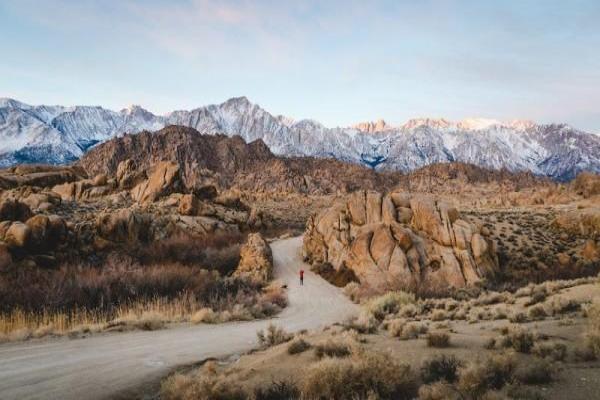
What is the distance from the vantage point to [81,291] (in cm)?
1861

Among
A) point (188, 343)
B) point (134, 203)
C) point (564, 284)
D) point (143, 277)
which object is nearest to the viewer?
point (188, 343)

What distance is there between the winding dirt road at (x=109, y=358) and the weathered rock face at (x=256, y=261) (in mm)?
12515

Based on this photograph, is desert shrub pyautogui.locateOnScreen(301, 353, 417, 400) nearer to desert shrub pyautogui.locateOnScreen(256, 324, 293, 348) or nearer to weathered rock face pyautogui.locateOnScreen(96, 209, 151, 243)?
desert shrub pyautogui.locateOnScreen(256, 324, 293, 348)

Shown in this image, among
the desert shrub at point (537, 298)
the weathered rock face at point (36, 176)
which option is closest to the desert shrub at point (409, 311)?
the desert shrub at point (537, 298)

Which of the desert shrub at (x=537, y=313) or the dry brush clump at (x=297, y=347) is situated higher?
the dry brush clump at (x=297, y=347)

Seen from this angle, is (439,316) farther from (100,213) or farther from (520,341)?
(100,213)

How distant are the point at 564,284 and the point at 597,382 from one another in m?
13.4

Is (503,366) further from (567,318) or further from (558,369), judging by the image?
(567,318)

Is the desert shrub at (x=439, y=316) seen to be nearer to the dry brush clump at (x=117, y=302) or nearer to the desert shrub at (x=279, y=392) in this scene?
the dry brush clump at (x=117, y=302)

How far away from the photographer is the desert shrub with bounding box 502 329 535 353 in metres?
7.89

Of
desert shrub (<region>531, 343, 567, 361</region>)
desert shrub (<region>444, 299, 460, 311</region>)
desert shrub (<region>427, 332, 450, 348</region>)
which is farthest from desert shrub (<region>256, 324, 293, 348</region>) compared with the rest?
desert shrub (<region>444, 299, 460, 311</region>)

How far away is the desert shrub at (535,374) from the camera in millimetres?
6199

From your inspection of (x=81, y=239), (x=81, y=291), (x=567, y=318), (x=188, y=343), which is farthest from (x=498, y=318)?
(x=81, y=239)

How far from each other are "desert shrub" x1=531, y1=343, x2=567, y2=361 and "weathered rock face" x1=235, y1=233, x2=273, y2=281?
2419 cm
